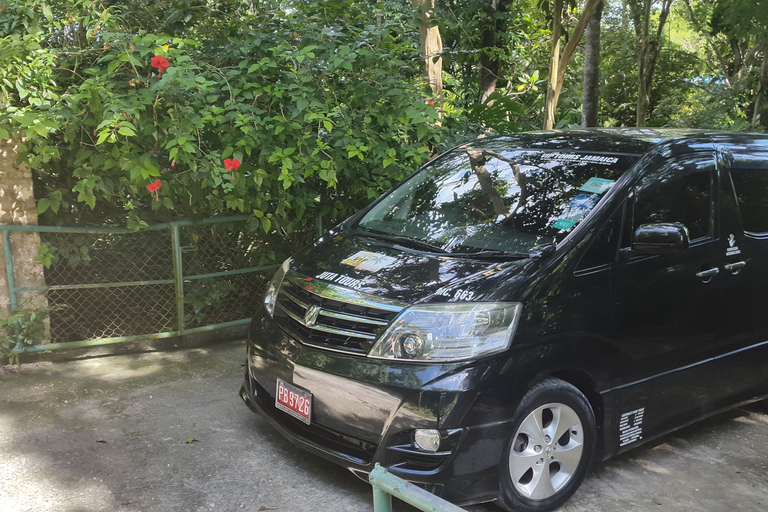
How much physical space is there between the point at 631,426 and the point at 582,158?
4.94 feet

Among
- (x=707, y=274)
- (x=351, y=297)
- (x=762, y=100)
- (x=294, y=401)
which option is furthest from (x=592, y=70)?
(x=294, y=401)

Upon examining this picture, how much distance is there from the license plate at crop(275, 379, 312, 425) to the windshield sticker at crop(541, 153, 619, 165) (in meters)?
1.99

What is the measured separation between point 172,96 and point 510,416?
3.01 m

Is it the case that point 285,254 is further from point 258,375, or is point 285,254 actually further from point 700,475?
point 700,475

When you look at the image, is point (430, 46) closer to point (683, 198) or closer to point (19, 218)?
point (683, 198)

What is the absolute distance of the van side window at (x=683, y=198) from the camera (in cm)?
361

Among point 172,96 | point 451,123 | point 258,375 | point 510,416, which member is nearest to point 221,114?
point 172,96

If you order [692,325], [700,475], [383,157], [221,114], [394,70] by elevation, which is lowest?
[700,475]

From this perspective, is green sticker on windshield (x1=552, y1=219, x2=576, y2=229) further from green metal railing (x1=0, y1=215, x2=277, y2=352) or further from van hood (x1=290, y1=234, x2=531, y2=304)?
green metal railing (x1=0, y1=215, x2=277, y2=352)

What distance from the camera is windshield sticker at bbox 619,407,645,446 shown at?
3484 mm

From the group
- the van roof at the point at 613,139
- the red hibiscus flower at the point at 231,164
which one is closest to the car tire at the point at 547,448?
the van roof at the point at 613,139

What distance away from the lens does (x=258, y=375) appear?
3.68m

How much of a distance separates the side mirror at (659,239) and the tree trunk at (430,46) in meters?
2.88

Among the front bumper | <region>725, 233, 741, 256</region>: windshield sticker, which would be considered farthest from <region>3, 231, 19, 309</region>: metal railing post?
<region>725, 233, 741, 256</region>: windshield sticker
